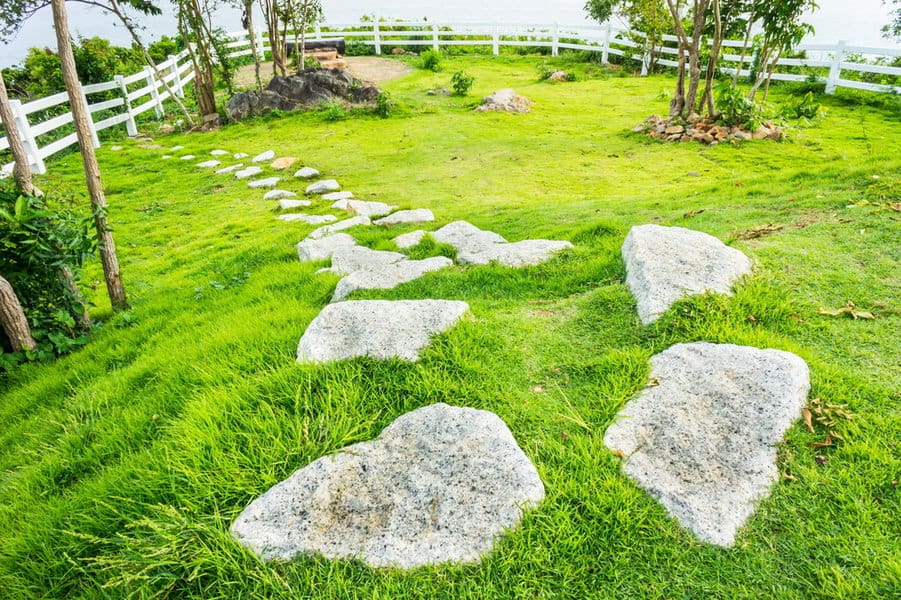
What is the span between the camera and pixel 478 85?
58.4 feet

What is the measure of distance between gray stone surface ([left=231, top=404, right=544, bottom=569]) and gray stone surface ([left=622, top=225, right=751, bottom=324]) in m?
1.38

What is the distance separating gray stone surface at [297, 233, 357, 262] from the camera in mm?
4895

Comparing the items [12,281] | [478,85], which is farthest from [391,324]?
[478,85]

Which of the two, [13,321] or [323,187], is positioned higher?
[323,187]

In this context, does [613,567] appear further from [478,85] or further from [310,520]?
[478,85]

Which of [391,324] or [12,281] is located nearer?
[391,324]

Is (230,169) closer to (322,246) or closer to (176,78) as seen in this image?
(322,246)

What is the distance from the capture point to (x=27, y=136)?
9539mm

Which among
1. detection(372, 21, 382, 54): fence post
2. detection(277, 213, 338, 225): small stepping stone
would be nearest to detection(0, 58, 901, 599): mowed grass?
detection(277, 213, 338, 225): small stepping stone

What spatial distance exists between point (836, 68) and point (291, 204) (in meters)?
15.0

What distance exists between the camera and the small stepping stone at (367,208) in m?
6.77

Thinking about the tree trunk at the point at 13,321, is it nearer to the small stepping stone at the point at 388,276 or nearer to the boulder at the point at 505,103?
the small stepping stone at the point at 388,276

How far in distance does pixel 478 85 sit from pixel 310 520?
60.4 ft

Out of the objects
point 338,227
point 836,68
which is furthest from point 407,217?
point 836,68
